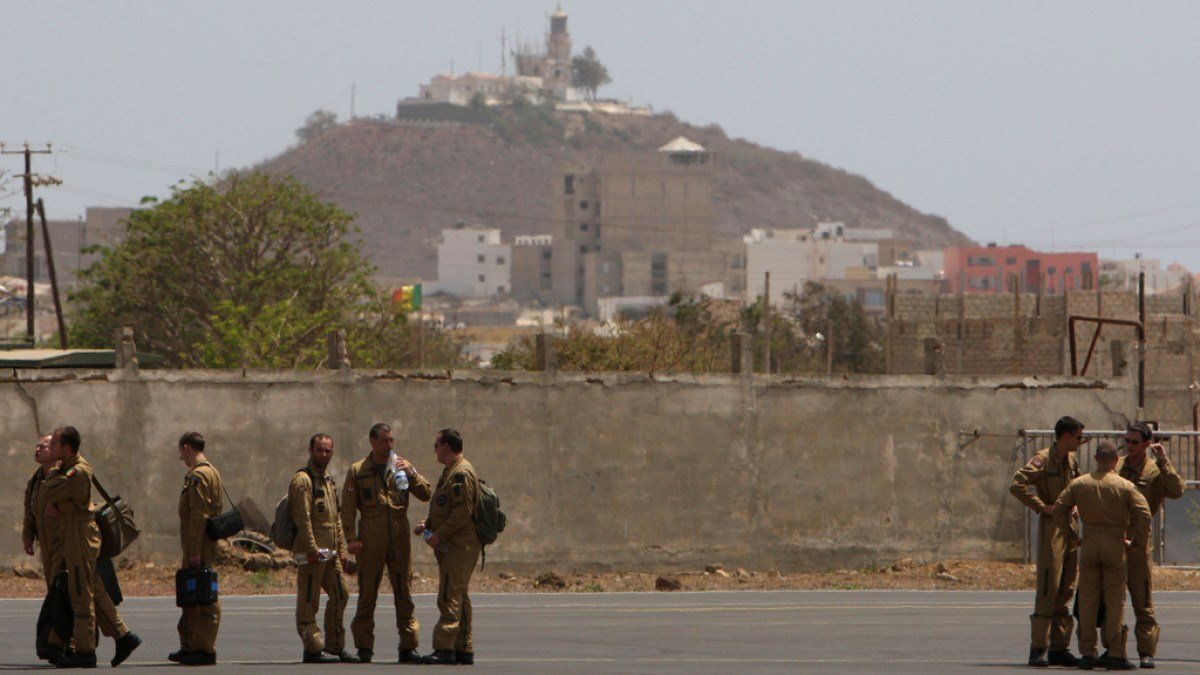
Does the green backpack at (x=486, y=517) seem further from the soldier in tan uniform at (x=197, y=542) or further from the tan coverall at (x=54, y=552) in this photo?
the tan coverall at (x=54, y=552)

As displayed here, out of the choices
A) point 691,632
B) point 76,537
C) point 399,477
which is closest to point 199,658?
point 76,537

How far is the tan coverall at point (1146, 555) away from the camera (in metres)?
12.8

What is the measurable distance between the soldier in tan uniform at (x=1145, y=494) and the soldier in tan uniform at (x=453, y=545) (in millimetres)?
4630

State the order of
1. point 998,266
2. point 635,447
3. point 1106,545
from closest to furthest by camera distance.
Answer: point 1106,545, point 635,447, point 998,266

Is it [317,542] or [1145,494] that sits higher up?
[1145,494]

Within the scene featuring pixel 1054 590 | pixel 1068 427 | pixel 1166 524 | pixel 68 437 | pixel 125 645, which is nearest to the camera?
pixel 68 437

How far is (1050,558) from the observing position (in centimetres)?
1304

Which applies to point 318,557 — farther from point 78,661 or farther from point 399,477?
point 78,661

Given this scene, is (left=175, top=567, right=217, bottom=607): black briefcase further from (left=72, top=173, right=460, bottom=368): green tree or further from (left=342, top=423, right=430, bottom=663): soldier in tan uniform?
(left=72, top=173, right=460, bottom=368): green tree

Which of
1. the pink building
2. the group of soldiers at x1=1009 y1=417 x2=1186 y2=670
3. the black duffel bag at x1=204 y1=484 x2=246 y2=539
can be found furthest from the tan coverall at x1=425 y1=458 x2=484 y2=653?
the pink building

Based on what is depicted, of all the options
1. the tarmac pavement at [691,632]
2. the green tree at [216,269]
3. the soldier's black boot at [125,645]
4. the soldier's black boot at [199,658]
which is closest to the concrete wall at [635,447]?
the tarmac pavement at [691,632]

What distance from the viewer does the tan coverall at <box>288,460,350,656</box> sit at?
12.5 metres

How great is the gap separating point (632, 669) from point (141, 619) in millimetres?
6206

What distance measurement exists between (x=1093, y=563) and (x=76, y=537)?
694 centimetres
